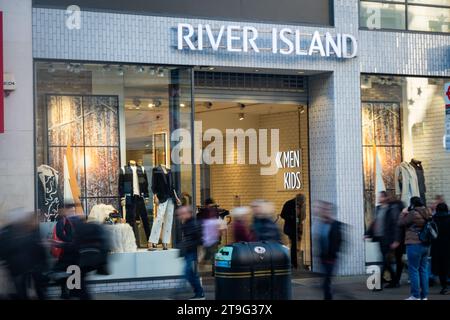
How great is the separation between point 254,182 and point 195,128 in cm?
263

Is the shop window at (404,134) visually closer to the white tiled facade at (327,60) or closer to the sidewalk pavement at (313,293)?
the white tiled facade at (327,60)

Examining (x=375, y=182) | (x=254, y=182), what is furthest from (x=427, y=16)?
(x=254, y=182)

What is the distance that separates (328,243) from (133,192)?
5141mm

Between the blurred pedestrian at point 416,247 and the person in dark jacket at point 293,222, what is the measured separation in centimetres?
528

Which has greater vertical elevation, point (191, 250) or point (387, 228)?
point (387, 228)

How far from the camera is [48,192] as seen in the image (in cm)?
1642

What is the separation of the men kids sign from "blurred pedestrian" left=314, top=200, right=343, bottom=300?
5.05 meters

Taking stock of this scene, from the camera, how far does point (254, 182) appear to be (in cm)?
2025

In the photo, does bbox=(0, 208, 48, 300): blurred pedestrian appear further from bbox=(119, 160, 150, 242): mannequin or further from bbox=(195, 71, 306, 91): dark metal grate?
bbox=(195, 71, 306, 91): dark metal grate

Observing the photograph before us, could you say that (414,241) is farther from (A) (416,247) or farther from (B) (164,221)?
(B) (164,221)

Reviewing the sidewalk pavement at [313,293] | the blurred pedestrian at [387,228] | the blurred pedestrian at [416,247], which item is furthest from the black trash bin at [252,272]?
the blurred pedestrian at [387,228]

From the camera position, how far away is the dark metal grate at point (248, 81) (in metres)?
18.3

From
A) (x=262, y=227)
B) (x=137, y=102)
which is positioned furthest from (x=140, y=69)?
(x=262, y=227)
